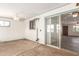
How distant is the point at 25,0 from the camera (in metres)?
0.92

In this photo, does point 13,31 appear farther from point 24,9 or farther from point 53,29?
point 53,29

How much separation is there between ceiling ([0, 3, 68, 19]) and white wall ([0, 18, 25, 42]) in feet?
0.42

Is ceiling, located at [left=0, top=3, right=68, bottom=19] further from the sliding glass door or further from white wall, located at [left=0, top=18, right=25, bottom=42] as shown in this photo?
the sliding glass door

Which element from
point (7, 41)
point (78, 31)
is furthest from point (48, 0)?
point (7, 41)

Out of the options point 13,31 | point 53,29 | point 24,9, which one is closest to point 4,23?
point 13,31

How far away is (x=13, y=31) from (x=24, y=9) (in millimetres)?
396

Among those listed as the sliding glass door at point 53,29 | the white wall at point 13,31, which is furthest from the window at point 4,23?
the sliding glass door at point 53,29

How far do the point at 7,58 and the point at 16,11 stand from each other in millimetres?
695

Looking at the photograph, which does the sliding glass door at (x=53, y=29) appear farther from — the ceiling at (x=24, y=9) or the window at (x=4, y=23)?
the window at (x=4, y=23)

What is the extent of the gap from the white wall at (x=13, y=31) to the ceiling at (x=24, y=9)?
129mm

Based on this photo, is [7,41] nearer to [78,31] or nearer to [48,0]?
[48,0]

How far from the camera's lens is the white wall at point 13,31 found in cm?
112

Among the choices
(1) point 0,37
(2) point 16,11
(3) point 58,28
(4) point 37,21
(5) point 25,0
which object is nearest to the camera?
(5) point 25,0

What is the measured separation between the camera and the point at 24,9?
1.22m
